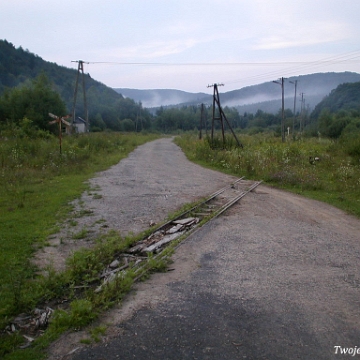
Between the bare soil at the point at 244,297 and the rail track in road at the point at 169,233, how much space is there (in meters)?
0.33

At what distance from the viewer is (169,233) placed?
807 cm

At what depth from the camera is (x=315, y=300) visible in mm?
4855

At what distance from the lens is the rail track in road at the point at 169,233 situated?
19.4 feet

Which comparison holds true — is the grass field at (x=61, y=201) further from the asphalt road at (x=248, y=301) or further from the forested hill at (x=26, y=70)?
the forested hill at (x=26, y=70)

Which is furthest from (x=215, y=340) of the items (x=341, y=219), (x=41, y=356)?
(x=341, y=219)

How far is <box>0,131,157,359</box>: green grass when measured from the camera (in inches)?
172

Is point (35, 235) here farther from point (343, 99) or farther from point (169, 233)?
point (343, 99)

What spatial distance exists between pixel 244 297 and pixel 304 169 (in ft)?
43.7

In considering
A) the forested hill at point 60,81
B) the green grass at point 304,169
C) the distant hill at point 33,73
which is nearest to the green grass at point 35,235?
the green grass at point 304,169

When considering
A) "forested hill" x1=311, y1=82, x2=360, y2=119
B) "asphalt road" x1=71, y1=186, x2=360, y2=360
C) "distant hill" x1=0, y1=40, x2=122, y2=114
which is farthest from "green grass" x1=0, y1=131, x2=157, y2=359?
"forested hill" x1=311, y1=82, x2=360, y2=119

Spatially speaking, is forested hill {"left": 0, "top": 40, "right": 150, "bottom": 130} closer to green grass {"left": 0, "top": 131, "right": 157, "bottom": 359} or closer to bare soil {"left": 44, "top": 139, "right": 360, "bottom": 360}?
green grass {"left": 0, "top": 131, "right": 157, "bottom": 359}

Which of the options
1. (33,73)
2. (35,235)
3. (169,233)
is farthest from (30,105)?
(33,73)

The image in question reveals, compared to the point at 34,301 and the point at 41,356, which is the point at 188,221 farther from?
the point at 41,356

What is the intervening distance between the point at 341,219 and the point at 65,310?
23.9ft
